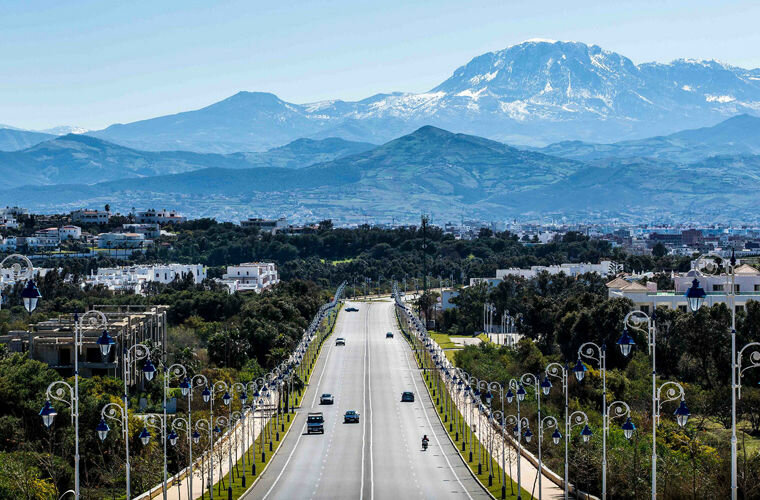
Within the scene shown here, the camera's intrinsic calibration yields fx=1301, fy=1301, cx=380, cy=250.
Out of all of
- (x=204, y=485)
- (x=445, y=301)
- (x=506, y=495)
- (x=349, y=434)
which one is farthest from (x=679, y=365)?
(x=445, y=301)

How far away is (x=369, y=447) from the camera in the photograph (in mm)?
68562

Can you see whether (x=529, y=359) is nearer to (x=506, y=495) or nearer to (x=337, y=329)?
(x=506, y=495)

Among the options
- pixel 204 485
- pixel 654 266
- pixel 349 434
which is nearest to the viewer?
pixel 204 485

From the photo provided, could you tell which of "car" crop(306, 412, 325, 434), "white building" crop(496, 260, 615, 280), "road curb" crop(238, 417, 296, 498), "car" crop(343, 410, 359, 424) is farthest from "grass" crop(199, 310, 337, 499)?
"white building" crop(496, 260, 615, 280)

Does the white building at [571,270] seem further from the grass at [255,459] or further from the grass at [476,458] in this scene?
the grass at [476,458]

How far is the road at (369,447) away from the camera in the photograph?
5516 cm

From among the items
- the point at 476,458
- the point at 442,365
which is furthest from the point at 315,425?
the point at 442,365

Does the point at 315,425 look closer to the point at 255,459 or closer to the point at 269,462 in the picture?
the point at 255,459

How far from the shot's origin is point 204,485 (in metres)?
55.8

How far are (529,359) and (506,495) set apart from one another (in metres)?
36.1

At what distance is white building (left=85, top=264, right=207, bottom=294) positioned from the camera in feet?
534

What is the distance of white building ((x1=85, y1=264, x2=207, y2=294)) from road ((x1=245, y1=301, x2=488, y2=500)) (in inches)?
2157

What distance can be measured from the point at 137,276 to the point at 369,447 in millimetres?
111623

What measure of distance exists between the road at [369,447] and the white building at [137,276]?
54.8m
